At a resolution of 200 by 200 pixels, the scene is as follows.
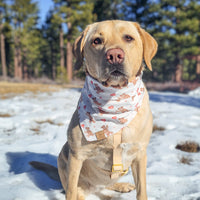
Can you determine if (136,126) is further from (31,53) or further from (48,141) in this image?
(31,53)

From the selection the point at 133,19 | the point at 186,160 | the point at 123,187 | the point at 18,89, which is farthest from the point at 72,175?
the point at 133,19

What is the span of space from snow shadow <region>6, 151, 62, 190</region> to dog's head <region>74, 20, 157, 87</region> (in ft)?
4.36

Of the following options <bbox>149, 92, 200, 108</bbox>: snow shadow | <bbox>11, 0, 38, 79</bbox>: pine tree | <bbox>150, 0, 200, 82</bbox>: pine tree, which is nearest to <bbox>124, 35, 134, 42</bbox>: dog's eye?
<bbox>149, 92, 200, 108</bbox>: snow shadow

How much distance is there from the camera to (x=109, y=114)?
75.4 inches

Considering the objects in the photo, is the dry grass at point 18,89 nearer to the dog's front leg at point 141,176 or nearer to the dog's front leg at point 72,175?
the dog's front leg at point 72,175

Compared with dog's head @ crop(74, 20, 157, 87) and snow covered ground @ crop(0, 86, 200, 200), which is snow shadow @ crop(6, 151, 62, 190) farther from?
dog's head @ crop(74, 20, 157, 87)

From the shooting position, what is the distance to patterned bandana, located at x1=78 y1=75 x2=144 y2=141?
183 cm

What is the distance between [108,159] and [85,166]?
328 millimetres

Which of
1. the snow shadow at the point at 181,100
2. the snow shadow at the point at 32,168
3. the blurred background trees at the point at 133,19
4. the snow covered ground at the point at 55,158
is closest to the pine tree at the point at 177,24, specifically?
the blurred background trees at the point at 133,19

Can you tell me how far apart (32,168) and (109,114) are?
136 cm

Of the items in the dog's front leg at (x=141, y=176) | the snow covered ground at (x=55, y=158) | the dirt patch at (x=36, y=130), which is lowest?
the dirt patch at (x=36, y=130)

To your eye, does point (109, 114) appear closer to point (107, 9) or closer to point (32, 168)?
point (32, 168)

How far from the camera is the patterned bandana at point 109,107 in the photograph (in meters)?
1.83

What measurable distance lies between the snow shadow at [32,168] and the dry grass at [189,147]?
198 cm
